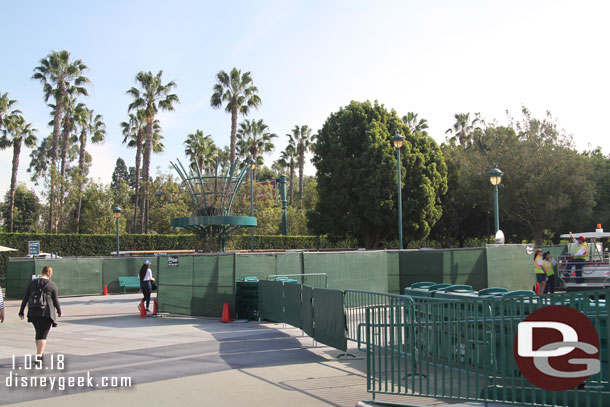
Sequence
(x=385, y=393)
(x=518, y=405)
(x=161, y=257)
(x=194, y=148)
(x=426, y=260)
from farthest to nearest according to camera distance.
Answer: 1. (x=194, y=148)
2. (x=426, y=260)
3. (x=161, y=257)
4. (x=385, y=393)
5. (x=518, y=405)

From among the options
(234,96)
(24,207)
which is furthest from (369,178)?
(24,207)

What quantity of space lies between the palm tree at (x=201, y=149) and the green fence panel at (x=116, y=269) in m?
26.8

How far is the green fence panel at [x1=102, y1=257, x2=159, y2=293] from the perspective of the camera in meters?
30.1

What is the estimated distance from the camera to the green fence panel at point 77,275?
1098 inches

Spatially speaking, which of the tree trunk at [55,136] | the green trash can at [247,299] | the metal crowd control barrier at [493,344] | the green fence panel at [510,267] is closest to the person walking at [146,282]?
the green trash can at [247,299]

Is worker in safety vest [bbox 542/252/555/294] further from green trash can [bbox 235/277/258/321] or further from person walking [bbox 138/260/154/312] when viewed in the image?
person walking [bbox 138/260/154/312]

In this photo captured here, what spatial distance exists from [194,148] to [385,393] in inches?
2134

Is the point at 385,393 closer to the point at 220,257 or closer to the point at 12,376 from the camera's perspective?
the point at 12,376

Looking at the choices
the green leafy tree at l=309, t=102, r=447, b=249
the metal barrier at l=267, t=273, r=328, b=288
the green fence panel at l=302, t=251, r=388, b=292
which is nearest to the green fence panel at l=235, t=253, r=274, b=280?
the metal barrier at l=267, t=273, r=328, b=288

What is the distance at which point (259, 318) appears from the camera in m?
17.3

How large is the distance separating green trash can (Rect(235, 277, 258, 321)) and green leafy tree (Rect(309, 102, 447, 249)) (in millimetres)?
25681

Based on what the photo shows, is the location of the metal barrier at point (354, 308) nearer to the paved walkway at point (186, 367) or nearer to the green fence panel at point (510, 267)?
the paved walkway at point (186, 367)

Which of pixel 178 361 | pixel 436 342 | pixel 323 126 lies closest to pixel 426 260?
pixel 178 361

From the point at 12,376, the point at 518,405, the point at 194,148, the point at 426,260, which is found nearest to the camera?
the point at 518,405
